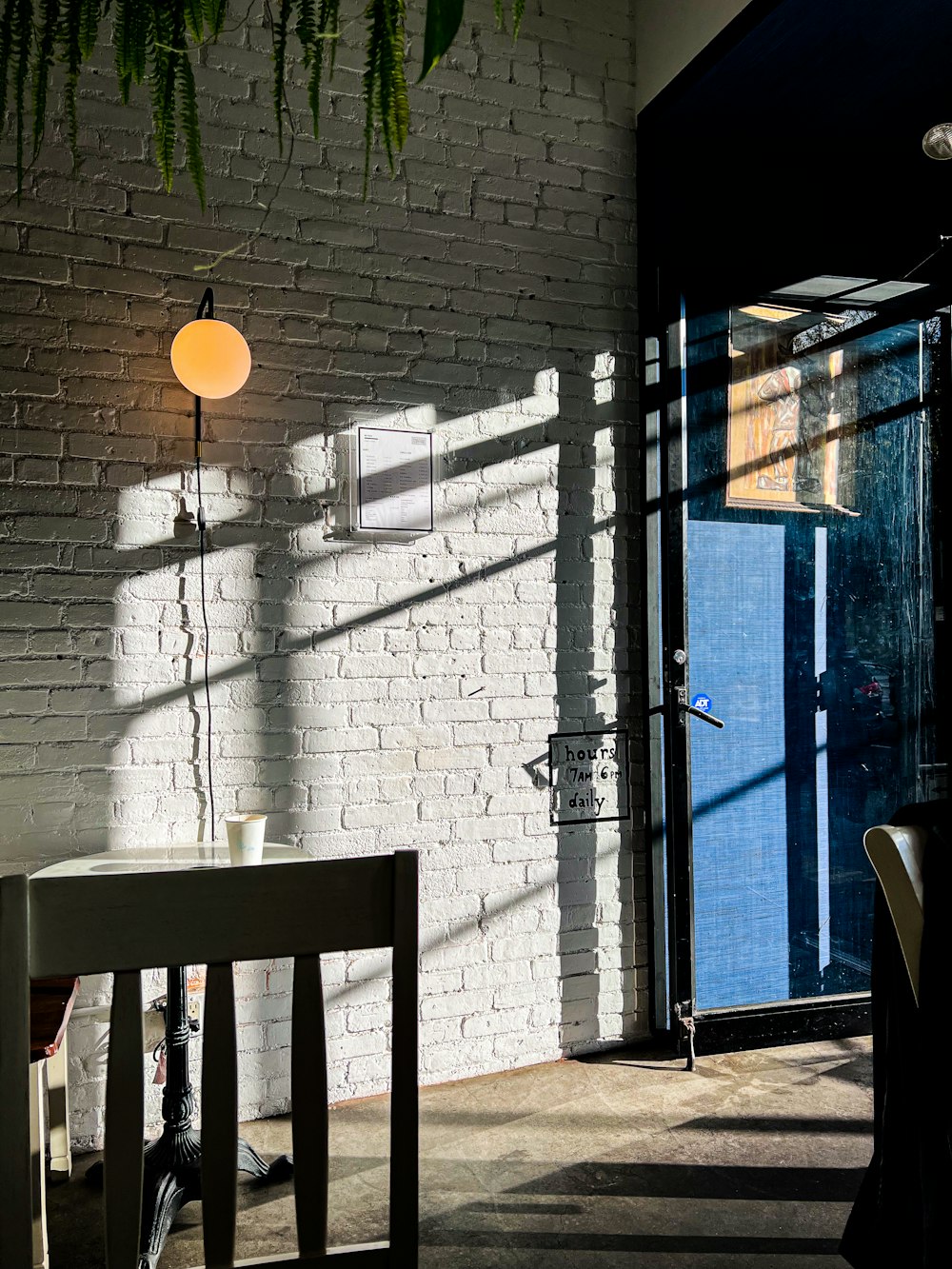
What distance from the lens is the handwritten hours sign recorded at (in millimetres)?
2883

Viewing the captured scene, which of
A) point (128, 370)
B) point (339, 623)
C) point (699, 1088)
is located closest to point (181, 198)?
point (128, 370)

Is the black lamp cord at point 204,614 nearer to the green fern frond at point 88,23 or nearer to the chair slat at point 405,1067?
the chair slat at point 405,1067

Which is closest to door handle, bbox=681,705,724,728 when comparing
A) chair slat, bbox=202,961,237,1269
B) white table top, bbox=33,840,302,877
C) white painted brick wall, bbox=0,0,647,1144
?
white painted brick wall, bbox=0,0,647,1144

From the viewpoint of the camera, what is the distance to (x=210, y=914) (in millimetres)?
926

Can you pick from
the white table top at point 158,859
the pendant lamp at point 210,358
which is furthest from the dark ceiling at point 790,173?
the white table top at point 158,859

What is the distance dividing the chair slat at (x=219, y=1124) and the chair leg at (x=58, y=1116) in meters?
1.56

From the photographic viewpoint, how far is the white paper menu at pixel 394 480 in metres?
2.66

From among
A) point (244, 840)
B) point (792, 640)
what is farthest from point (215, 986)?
point (792, 640)

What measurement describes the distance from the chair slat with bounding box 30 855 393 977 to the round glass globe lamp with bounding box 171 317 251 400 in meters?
1.55

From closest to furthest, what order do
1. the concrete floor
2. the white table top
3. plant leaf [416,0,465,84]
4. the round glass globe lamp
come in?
plant leaf [416,0,465,84], the concrete floor, the white table top, the round glass globe lamp

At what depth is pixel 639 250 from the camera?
118 inches

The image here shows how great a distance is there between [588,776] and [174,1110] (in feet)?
4.54

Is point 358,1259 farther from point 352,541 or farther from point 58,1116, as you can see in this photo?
point 352,541

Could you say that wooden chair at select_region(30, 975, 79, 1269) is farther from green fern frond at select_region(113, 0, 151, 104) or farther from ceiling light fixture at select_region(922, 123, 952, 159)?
ceiling light fixture at select_region(922, 123, 952, 159)
